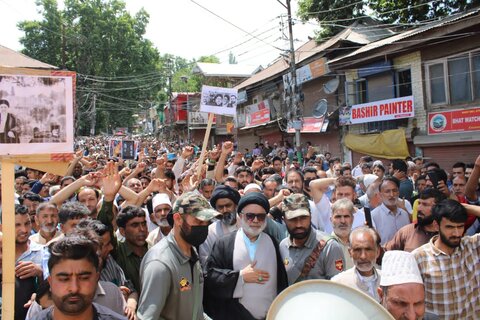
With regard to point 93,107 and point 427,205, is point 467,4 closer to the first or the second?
point 427,205

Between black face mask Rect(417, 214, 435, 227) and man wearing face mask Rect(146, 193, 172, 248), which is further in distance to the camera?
man wearing face mask Rect(146, 193, 172, 248)

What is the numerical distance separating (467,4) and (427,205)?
675 inches

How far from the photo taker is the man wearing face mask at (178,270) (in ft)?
8.66

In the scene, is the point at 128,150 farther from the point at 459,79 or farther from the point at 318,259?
the point at 459,79

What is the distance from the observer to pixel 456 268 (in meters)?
3.34

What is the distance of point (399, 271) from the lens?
2.40 meters

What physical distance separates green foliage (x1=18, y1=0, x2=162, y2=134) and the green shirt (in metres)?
41.2

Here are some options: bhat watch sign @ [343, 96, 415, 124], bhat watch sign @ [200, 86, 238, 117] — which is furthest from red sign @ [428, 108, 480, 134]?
bhat watch sign @ [200, 86, 238, 117]

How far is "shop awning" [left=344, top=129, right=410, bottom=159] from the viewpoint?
15.0 metres

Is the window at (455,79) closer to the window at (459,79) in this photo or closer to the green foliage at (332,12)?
the window at (459,79)

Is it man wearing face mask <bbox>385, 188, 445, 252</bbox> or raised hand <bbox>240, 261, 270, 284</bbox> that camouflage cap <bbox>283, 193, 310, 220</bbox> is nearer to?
raised hand <bbox>240, 261, 270, 284</bbox>

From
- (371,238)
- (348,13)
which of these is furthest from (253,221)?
(348,13)

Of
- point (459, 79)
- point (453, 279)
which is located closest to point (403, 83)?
point (459, 79)

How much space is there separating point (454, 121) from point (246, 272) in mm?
12675
